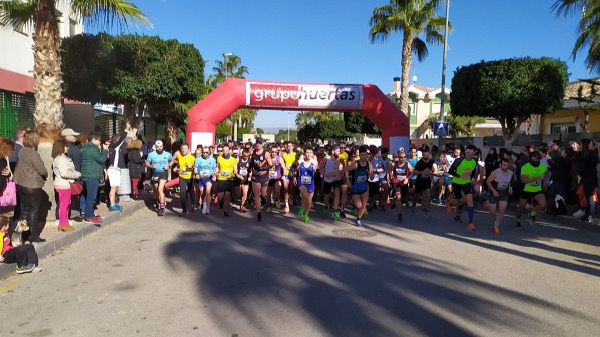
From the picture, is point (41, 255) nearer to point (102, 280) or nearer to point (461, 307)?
point (102, 280)

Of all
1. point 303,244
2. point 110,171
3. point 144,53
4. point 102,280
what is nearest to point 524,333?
point 303,244

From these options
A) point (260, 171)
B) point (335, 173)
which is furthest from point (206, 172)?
point (335, 173)

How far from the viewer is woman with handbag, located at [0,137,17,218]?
18.3 feet

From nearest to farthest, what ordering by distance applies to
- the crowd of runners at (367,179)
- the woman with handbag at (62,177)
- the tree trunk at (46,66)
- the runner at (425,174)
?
the woman with handbag at (62,177) → the crowd of runners at (367,179) → the tree trunk at (46,66) → the runner at (425,174)

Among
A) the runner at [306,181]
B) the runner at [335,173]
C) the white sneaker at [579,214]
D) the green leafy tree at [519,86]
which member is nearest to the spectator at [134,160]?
the runner at [306,181]

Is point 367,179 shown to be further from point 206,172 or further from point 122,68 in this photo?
point 122,68

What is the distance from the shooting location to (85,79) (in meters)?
16.2

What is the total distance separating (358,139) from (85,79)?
45.5 m

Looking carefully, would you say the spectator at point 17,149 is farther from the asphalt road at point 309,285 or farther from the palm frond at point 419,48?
the palm frond at point 419,48

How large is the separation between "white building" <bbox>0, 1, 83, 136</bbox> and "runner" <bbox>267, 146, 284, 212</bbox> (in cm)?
856

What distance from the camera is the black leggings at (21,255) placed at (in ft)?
18.0

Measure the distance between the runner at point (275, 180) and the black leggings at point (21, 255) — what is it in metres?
5.53

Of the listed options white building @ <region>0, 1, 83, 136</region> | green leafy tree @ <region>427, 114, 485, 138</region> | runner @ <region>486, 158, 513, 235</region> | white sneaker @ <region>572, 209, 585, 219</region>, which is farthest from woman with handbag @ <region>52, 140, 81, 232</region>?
green leafy tree @ <region>427, 114, 485, 138</region>

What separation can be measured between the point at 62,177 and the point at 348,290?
502 cm
